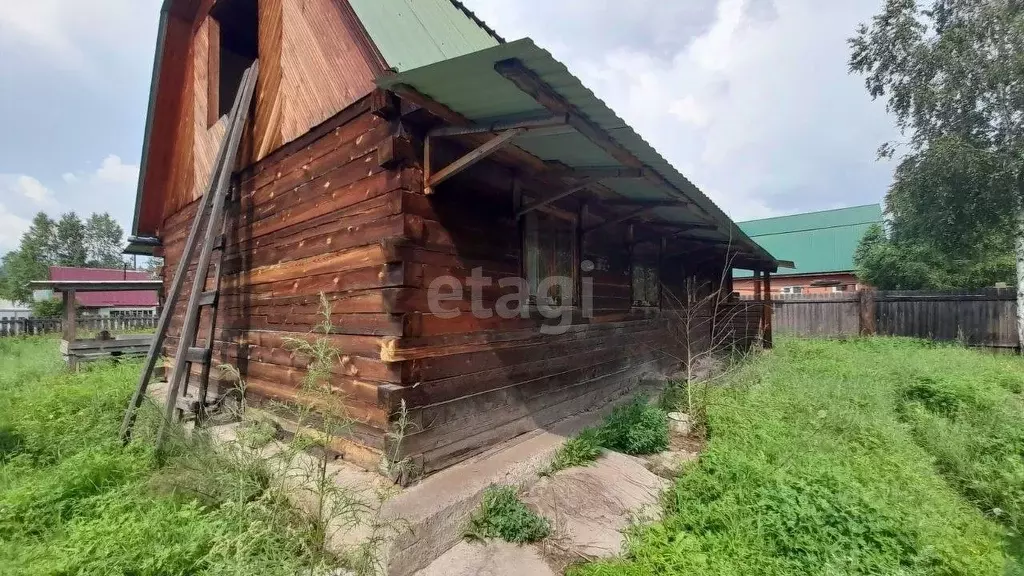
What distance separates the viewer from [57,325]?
695 inches

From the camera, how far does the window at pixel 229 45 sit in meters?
5.86

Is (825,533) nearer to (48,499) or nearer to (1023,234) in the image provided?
(48,499)

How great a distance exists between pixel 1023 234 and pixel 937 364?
6889mm

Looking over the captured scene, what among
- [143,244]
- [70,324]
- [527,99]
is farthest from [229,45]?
[527,99]

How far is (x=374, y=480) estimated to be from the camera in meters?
3.15

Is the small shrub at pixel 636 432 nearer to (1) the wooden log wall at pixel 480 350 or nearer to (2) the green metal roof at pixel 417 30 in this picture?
(1) the wooden log wall at pixel 480 350

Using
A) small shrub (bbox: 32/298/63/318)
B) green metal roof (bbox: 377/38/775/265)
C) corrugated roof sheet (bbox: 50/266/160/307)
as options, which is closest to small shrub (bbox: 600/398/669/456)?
green metal roof (bbox: 377/38/775/265)

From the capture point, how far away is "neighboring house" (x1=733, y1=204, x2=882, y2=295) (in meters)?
23.1

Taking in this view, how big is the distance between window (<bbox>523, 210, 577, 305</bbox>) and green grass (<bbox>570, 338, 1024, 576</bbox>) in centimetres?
223

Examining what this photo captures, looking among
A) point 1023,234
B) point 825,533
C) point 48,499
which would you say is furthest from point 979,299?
point 48,499

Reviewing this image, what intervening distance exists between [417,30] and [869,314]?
16.5 meters

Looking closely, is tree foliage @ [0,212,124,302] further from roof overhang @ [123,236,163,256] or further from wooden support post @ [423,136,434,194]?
wooden support post @ [423,136,434,194]

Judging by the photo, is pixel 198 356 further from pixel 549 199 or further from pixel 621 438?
pixel 621 438

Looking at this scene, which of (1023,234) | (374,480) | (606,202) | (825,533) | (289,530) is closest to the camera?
(289,530)
